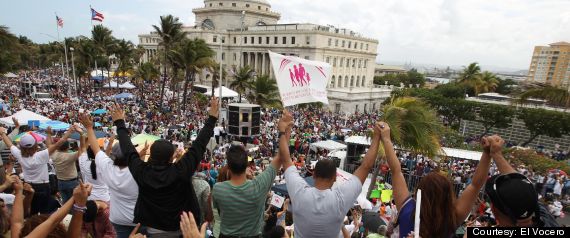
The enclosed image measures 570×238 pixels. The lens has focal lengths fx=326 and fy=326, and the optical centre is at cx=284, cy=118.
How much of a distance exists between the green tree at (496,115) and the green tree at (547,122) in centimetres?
152

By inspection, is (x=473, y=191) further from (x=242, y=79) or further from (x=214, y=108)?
(x=242, y=79)

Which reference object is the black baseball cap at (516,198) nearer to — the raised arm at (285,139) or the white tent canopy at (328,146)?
the raised arm at (285,139)

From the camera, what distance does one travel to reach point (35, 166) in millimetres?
5023

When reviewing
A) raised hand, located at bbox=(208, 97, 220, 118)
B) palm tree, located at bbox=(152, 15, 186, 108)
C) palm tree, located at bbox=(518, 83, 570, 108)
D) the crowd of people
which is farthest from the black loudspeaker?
palm tree, located at bbox=(152, 15, 186, 108)

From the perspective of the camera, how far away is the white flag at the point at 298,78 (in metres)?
6.26

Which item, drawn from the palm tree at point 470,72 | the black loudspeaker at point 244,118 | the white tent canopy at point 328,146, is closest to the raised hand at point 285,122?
the black loudspeaker at point 244,118

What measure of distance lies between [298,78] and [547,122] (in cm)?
3207

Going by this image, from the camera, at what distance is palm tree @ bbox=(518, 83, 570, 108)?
260 inches

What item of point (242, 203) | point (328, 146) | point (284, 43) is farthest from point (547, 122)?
point (284, 43)

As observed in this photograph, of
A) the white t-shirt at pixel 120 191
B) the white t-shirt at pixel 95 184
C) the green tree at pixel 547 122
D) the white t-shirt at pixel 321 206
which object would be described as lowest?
the green tree at pixel 547 122

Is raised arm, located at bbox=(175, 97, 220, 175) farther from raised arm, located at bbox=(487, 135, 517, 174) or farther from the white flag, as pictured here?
the white flag

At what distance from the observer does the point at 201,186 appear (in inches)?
149

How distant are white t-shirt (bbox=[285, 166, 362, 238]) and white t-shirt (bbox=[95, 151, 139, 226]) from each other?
1847mm

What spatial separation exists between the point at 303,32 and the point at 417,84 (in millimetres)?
48264
